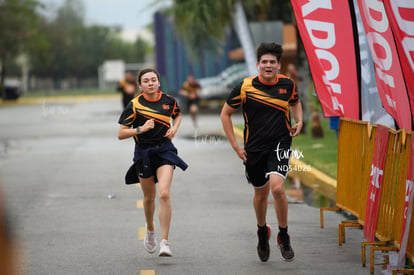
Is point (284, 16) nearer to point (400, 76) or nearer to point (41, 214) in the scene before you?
point (41, 214)

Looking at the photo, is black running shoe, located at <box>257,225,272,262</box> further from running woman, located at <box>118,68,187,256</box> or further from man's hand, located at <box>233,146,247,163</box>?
running woman, located at <box>118,68,187,256</box>

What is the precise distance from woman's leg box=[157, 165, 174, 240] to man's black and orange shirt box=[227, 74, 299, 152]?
2.77 feet

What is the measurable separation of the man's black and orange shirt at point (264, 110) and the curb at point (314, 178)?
4846mm

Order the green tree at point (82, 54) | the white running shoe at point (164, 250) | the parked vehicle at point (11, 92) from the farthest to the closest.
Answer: the green tree at point (82, 54), the parked vehicle at point (11, 92), the white running shoe at point (164, 250)

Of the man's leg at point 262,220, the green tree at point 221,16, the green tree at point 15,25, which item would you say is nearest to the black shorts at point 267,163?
the man's leg at point 262,220

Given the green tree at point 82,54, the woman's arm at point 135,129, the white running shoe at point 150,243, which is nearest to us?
the woman's arm at point 135,129

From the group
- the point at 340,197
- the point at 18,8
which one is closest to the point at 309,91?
the point at 340,197

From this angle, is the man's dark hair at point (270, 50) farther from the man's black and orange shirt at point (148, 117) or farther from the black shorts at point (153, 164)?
the black shorts at point (153, 164)

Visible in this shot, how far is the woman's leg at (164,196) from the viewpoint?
8.18m

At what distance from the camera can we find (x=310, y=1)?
9.55 m

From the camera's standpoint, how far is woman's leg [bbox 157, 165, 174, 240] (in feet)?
26.8

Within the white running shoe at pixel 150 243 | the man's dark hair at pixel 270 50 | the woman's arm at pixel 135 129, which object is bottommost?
the white running shoe at pixel 150 243

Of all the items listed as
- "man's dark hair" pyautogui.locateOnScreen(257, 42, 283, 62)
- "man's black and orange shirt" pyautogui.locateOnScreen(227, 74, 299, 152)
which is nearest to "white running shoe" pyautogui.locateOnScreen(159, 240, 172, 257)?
"man's black and orange shirt" pyautogui.locateOnScreen(227, 74, 299, 152)

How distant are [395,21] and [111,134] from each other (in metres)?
21.1
